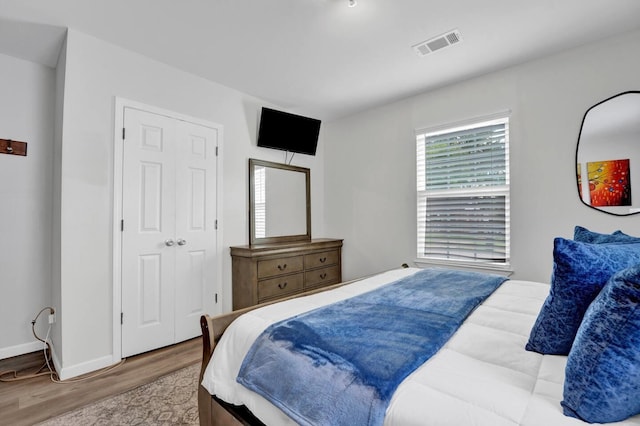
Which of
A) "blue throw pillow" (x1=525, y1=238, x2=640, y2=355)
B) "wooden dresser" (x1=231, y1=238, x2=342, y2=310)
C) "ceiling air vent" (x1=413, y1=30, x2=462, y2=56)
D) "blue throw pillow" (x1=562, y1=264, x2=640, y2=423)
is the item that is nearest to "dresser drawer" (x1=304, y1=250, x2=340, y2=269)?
"wooden dresser" (x1=231, y1=238, x2=342, y2=310)

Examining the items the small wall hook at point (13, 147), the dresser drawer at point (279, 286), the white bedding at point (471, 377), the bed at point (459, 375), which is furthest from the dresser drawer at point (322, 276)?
the small wall hook at point (13, 147)

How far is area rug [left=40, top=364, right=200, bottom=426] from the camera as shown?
171 centimetres

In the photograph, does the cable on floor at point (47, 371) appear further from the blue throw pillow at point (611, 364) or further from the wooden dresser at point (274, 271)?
the blue throw pillow at point (611, 364)

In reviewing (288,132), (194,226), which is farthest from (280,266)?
(288,132)

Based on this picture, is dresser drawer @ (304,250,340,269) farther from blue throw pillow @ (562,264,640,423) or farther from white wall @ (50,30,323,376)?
blue throw pillow @ (562,264,640,423)

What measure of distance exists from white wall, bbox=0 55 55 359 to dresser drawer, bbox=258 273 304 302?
1.87m

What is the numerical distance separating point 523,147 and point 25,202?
4.40 metres

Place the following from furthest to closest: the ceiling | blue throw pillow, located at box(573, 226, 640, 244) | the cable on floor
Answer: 1. the cable on floor
2. the ceiling
3. blue throw pillow, located at box(573, 226, 640, 244)

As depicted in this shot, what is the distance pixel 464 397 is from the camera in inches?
31.3

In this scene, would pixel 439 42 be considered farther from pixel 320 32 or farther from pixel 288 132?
pixel 288 132

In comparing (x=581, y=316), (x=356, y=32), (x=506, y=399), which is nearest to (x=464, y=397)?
(x=506, y=399)

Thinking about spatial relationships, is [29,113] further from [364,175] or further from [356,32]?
[364,175]

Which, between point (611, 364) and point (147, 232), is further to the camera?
point (147, 232)

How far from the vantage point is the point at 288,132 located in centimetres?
371
